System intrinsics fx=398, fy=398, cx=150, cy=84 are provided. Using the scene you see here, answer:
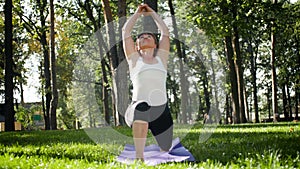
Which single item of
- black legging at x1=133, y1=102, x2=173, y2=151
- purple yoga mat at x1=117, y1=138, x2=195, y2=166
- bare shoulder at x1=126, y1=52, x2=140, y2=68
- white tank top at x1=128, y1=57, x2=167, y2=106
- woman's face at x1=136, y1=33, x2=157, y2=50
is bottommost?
purple yoga mat at x1=117, y1=138, x2=195, y2=166

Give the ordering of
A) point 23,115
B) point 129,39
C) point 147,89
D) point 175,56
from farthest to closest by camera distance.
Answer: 1. point 23,115
2. point 175,56
3. point 129,39
4. point 147,89

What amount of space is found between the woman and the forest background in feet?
2.11

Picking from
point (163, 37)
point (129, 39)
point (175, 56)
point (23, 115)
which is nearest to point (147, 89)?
point (129, 39)

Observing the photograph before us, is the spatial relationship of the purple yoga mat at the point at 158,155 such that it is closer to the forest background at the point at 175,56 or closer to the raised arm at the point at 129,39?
the forest background at the point at 175,56

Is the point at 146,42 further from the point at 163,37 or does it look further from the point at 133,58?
the point at 163,37

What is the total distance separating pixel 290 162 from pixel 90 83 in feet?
20.7

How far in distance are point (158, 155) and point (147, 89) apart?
37.8 inches

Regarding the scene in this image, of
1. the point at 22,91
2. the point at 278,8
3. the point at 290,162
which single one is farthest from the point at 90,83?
the point at 22,91

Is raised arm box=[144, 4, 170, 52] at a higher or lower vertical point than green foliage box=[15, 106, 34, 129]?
higher

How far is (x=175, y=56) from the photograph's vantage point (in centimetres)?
1070

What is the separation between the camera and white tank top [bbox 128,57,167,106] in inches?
210

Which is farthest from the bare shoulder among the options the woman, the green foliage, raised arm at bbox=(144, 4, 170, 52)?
the green foliage

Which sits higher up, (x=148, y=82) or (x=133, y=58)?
(x=133, y=58)

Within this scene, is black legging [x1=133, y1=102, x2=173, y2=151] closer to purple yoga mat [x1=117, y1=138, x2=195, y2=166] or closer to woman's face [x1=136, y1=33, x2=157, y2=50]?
purple yoga mat [x1=117, y1=138, x2=195, y2=166]
